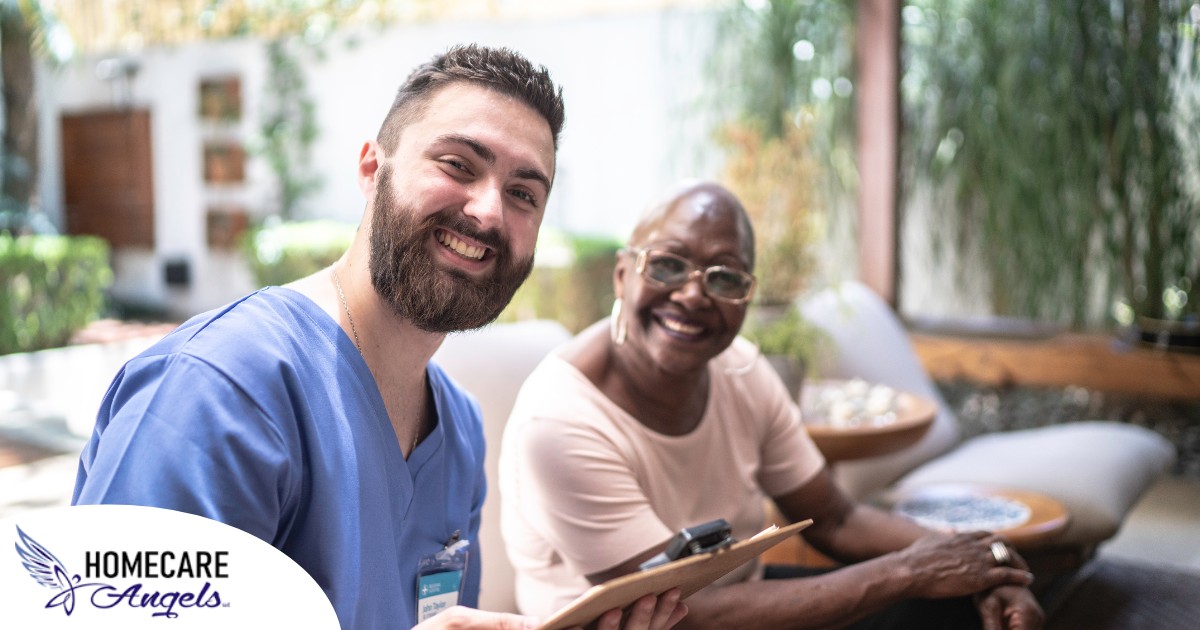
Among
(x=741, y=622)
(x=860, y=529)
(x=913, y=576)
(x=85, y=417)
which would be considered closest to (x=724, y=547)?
(x=741, y=622)

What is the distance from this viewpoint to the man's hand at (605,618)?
104 cm

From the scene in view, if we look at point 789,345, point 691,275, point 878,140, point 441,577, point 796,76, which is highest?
point 796,76

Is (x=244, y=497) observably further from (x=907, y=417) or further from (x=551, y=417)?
(x=907, y=417)

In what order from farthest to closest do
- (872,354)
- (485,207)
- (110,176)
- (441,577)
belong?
1. (110,176)
2. (872,354)
3. (441,577)
4. (485,207)

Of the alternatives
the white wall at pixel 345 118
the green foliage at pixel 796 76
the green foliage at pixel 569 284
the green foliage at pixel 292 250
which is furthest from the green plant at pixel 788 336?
the green foliage at pixel 292 250

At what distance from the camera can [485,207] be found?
1.28 meters

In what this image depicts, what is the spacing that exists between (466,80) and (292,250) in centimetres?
638

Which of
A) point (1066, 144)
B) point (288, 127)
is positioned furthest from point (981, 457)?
point (288, 127)

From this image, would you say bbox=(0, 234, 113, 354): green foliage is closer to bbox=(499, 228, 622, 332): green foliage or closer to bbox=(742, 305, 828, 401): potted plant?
bbox=(499, 228, 622, 332): green foliage

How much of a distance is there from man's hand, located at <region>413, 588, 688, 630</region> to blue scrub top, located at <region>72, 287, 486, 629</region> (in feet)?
0.43

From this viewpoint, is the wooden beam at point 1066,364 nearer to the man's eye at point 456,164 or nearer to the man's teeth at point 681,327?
the man's teeth at point 681,327

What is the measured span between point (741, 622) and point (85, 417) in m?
4.70

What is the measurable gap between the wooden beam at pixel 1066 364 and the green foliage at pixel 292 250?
400 cm

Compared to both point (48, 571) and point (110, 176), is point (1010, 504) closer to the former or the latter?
point (48, 571)
